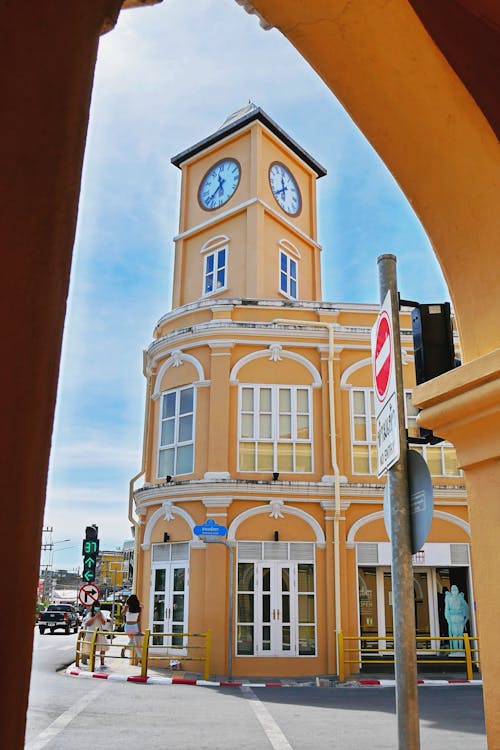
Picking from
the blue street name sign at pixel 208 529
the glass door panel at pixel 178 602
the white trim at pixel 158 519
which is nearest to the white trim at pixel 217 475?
the white trim at pixel 158 519

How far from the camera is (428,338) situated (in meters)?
4.18

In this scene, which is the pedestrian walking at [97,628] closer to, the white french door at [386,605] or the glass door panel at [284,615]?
the glass door panel at [284,615]

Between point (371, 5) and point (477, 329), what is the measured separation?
1709 mm

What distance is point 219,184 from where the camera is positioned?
2445 centimetres

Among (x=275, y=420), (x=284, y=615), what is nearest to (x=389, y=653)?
(x=284, y=615)

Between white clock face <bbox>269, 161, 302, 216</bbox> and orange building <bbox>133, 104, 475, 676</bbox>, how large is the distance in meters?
6.36

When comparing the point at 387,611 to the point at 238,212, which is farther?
the point at 238,212

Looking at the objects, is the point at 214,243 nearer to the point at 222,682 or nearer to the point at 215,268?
the point at 215,268

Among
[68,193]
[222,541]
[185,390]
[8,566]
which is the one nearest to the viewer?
[8,566]

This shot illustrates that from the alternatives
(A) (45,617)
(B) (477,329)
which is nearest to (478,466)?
(B) (477,329)

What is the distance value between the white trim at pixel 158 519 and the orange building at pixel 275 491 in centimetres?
5

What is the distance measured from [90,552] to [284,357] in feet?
25.6

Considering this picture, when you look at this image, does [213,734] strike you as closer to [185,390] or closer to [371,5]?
[371,5]

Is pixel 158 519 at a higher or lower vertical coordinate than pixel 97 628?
higher
